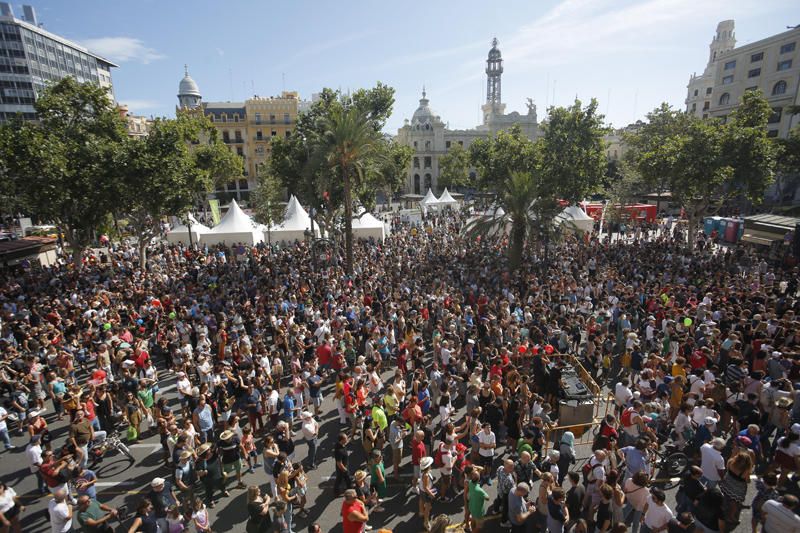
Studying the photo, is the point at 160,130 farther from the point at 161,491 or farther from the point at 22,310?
the point at 161,491

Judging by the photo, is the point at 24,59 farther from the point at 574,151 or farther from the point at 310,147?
the point at 574,151

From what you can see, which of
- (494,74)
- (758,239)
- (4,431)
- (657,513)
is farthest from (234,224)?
(494,74)

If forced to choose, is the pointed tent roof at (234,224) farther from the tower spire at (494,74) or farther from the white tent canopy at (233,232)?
the tower spire at (494,74)

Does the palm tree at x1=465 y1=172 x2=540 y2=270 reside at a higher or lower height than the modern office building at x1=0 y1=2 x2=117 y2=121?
lower

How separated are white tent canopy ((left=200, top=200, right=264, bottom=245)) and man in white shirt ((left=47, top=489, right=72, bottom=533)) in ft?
66.9

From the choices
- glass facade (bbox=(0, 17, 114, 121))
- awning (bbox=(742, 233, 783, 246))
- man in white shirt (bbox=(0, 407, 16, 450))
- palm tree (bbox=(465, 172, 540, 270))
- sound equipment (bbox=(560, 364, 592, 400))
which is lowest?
man in white shirt (bbox=(0, 407, 16, 450))

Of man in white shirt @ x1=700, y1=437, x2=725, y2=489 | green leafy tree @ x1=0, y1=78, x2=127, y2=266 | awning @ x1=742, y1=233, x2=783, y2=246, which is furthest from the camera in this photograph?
awning @ x1=742, y1=233, x2=783, y2=246

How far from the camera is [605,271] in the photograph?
18203mm

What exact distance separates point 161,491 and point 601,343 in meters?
10.0

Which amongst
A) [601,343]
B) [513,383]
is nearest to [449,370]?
[513,383]

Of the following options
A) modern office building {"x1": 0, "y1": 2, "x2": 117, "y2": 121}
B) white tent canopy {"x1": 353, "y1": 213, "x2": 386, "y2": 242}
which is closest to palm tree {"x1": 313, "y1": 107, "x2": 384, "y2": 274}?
white tent canopy {"x1": 353, "y1": 213, "x2": 386, "y2": 242}

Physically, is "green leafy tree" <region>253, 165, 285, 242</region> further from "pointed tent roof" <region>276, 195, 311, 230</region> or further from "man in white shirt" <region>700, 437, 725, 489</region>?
"man in white shirt" <region>700, 437, 725, 489</region>

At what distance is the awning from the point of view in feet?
71.9

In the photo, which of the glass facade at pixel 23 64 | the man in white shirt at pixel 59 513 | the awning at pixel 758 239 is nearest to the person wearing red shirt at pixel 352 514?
the man in white shirt at pixel 59 513
